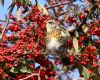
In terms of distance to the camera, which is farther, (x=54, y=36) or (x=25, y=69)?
(x=25, y=69)

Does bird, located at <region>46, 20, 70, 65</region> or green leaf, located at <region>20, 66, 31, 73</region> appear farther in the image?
green leaf, located at <region>20, 66, 31, 73</region>

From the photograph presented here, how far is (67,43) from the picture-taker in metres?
4.47

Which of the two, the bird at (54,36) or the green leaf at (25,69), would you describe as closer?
the bird at (54,36)

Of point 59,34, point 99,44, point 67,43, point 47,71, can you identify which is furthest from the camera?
point 99,44

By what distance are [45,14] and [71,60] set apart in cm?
57

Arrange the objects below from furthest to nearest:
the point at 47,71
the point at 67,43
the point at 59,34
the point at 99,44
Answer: the point at 99,44, the point at 67,43, the point at 47,71, the point at 59,34

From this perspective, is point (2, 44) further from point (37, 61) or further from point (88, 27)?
point (88, 27)

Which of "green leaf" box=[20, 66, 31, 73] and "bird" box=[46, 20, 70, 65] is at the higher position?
"bird" box=[46, 20, 70, 65]

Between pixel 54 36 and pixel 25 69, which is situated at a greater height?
pixel 54 36

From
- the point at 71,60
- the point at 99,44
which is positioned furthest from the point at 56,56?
the point at 99,44

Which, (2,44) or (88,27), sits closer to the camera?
(2,44)

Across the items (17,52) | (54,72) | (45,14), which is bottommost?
(54,72)

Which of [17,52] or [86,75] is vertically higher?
[17,52]

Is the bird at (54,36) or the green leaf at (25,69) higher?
the bird at (54,36)
